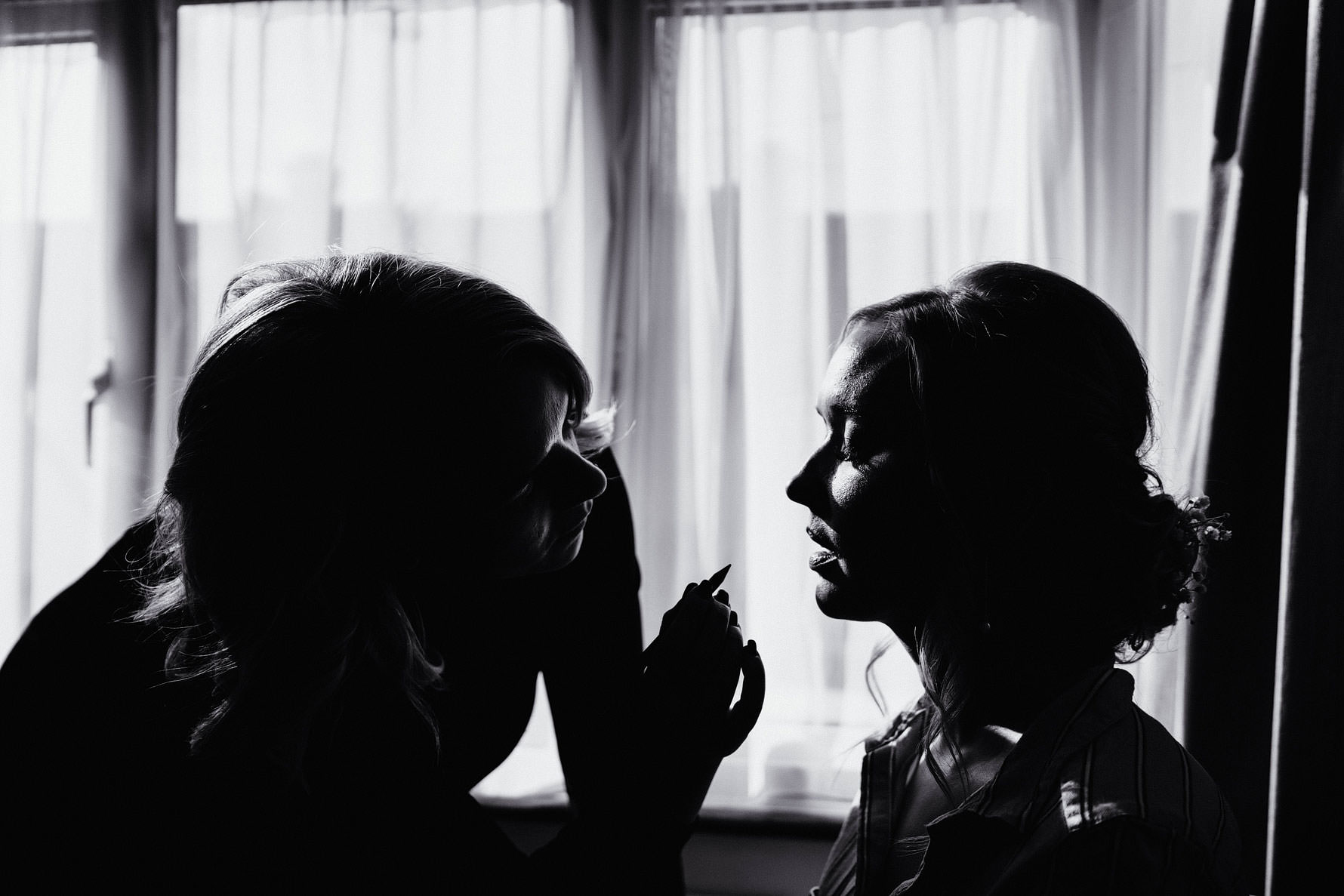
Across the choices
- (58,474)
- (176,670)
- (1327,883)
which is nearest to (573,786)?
(176,670)

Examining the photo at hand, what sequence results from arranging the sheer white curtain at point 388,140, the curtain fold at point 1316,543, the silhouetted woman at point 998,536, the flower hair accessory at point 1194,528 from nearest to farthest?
the silhouetted woman at point 998,536
the flower hair accessory at point 1194,528
the curtain fold at point 1316,543
the sheer white curtain at point 388,140

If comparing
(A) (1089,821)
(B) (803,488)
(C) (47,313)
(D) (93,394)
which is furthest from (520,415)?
(C) (47,313)

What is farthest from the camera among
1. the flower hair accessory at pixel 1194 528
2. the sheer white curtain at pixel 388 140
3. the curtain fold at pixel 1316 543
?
the sheer white curtain at pixel 388 140

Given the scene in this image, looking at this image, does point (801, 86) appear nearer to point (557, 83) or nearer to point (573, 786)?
point (557, 83)

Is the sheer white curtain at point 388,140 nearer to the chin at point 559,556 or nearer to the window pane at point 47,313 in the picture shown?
the window pane at point 47,313

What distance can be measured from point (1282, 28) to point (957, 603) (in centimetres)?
122

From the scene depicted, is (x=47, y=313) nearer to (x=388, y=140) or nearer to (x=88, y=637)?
(x=388, y=140)

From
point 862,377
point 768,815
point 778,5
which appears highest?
point 778,5

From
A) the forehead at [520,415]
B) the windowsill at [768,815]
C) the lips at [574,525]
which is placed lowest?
the windowsill at [768,815]

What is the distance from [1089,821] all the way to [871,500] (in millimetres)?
318

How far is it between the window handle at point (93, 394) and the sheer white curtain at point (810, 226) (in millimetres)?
1104

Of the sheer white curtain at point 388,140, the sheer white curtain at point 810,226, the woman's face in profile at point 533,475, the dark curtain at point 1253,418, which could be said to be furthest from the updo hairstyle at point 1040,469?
the sheer white curtain at point 388,140

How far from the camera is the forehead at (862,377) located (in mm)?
917

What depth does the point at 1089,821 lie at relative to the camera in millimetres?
738
